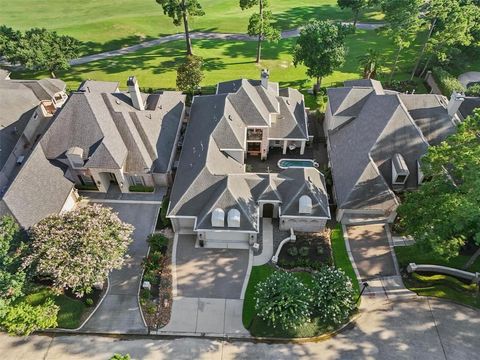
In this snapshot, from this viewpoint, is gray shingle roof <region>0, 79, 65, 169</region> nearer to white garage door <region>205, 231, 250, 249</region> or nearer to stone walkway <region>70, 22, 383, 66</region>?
Answer: stone walkway <region>70, 22, 383, 66</region>

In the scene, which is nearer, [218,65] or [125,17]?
[218,65]

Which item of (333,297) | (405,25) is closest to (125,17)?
(405,25)

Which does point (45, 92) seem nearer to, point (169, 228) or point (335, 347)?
point (169, 228)

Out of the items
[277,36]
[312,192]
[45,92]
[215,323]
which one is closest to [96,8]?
[45,92]

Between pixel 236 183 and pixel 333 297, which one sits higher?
pixel 236 183

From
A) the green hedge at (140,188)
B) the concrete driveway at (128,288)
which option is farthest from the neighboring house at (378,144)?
the green hedge at (140,188)

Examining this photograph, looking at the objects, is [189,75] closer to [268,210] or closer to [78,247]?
[268,210]

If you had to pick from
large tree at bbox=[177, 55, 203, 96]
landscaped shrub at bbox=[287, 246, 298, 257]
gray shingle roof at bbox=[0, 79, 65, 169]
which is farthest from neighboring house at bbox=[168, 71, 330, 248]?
gray shingle roof at bbox=[0, 79, 65, 169]
